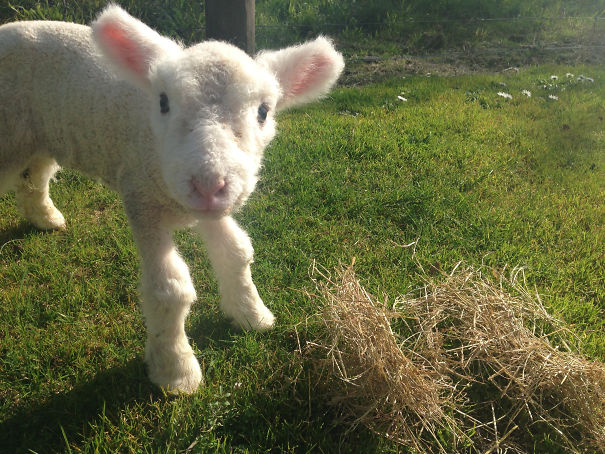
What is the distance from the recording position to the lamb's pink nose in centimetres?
168

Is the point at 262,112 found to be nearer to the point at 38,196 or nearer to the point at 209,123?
the point at 209,123

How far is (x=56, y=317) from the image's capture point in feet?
9.33

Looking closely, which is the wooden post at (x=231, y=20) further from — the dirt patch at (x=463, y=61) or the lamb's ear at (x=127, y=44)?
the dirt patch at (x=463, y=61)

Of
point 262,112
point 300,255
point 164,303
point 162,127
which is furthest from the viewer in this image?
point 300,255

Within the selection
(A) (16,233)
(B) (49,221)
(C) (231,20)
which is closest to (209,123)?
(B) (49,221)

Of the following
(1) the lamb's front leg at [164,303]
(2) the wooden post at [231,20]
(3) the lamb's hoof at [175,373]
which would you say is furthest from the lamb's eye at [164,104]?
(2) the wooden post at [231,20]

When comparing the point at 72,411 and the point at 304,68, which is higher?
the point at 304,68

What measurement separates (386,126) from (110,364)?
3.94 m

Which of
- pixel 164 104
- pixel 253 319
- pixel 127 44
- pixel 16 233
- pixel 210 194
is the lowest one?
pixel 16 233

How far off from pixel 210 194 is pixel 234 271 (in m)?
1.08

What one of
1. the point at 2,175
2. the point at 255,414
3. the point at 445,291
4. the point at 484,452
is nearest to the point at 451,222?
the point at 445,291

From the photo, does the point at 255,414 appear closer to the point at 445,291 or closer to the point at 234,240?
the point at 234,240

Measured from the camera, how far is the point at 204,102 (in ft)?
6.02

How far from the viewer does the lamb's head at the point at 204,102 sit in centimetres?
172
